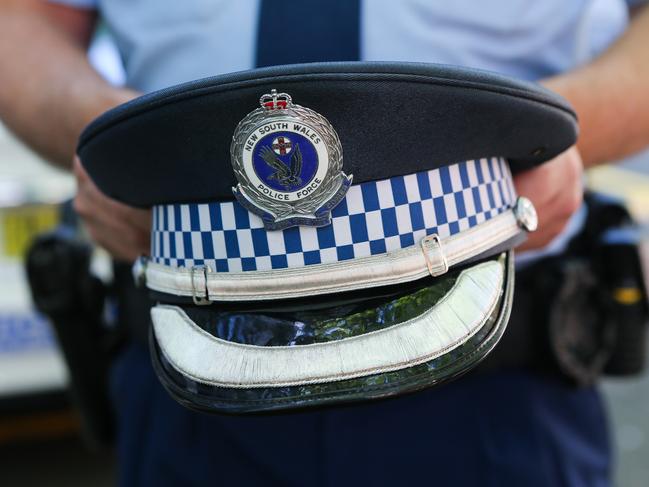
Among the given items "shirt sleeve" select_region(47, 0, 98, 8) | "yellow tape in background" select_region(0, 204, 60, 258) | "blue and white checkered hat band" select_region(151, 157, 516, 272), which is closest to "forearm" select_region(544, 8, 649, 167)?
"blue and white checkered hat band" select_region(151, 157, 516, 272)

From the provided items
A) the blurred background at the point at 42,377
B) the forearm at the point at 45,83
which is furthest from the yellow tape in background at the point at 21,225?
the forearm at the point at 45,83

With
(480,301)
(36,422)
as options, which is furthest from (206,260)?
(36,422)

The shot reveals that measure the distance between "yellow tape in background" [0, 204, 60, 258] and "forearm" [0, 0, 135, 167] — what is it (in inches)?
44.2

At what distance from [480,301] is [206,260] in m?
0.28

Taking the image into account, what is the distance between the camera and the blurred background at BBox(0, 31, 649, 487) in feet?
6.97

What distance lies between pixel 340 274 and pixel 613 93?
50cm

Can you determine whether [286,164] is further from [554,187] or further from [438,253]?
[554,187]

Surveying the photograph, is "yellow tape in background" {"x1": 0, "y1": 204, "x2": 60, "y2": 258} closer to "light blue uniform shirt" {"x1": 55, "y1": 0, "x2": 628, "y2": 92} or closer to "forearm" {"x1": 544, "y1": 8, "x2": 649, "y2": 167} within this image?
"light blue uniform shirt" {"x1": 55, "y1": 0, "x2": 628, "y2": 92}

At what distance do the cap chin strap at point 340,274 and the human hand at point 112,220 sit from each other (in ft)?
0.59

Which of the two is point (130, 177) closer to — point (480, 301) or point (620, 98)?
point (480, 301)

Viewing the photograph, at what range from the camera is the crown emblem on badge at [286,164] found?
64 centimetres

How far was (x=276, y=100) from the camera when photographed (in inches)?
25.0

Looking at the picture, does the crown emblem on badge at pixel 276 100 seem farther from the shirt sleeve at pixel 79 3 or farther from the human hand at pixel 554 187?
the shirt sleeve at pixel 79 3

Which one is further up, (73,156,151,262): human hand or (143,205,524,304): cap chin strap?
(143,205,524,304): cap chin strap
